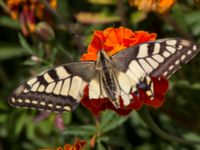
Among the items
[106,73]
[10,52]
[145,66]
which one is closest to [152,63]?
[145,66]

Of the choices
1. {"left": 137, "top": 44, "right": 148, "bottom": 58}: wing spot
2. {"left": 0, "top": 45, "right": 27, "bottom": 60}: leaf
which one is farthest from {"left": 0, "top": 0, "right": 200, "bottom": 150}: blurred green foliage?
{"left": 137, "top": 44, "right": 148, "bottom": 58}: wing spot

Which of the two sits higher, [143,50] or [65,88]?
[143,50]

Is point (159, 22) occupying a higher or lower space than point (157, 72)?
lower

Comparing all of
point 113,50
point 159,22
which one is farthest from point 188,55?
point 159,22

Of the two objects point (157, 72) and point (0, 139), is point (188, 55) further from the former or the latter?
point (0, 139)

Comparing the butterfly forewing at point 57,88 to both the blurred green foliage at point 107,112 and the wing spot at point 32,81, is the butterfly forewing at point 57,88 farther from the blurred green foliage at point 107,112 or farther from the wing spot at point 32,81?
the blurred green foliage at point 107,112

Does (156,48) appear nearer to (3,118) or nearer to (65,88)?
(65,88)
